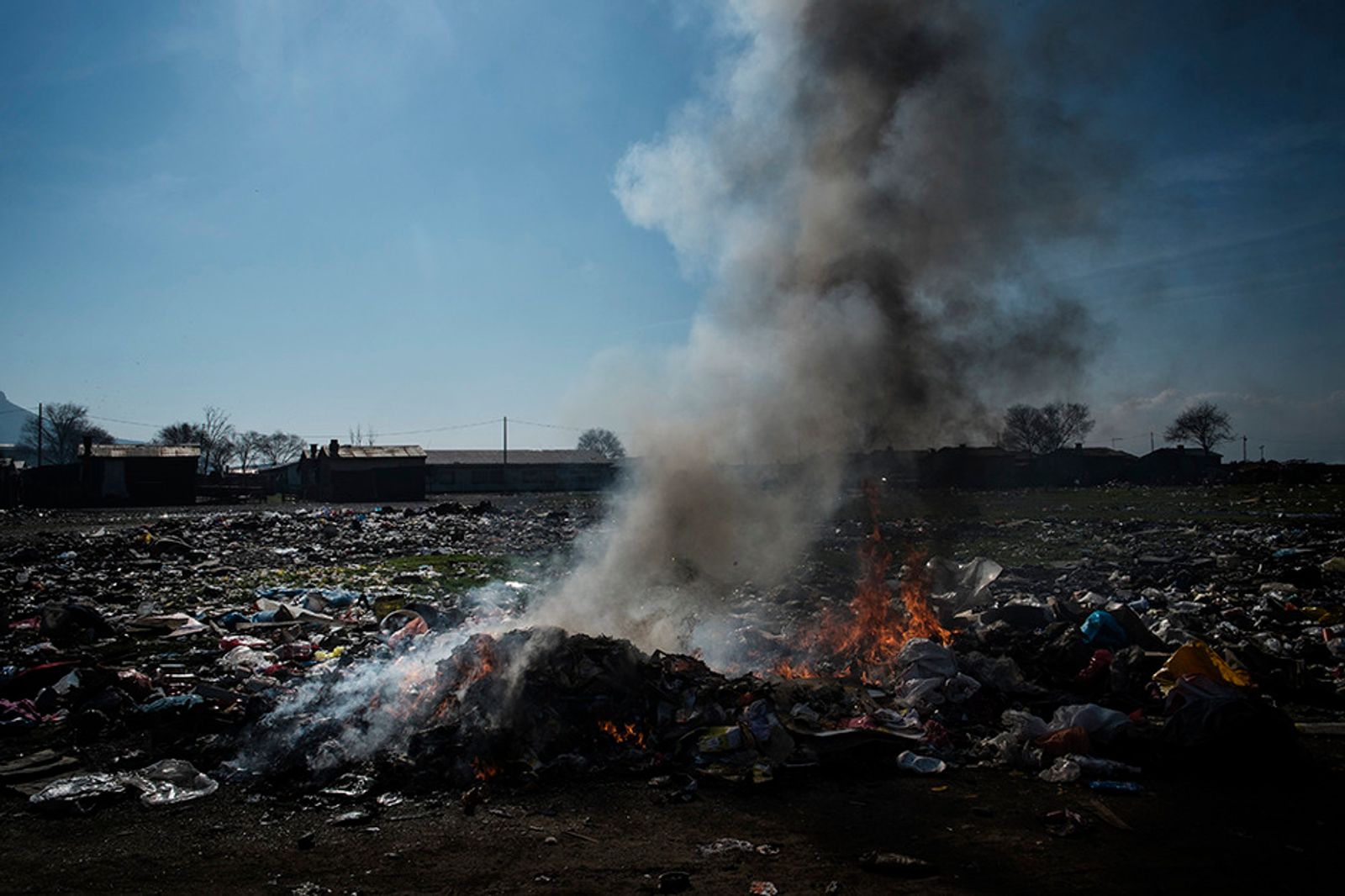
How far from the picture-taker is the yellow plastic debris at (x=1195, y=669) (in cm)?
549

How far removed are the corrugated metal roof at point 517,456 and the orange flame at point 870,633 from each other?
4686 centimetres

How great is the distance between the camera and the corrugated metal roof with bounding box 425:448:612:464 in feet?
183

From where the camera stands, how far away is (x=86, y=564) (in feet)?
41.4

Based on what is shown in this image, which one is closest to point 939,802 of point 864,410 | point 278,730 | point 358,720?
point 358,720

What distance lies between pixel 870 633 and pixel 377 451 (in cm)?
3207

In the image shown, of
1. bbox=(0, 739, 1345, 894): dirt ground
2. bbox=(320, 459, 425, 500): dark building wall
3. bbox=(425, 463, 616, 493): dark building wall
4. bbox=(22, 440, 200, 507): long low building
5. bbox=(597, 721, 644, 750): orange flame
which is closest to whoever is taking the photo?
bbox=(0, 739, 1345, 894): dirt ground

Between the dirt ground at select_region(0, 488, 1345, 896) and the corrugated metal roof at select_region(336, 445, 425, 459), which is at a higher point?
the corrugated metal roof at select_region(336, 445, 425, 459)

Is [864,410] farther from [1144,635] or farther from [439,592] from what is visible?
[439,592]

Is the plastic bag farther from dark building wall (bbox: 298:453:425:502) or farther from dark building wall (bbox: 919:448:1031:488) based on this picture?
dark building wall (bbox: 298:453:425:502)

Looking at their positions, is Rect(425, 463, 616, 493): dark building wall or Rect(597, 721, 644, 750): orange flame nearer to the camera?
Rect(597, 721, 644, 750): orange flame

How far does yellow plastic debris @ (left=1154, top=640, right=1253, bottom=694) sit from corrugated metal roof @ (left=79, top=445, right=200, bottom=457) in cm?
3675

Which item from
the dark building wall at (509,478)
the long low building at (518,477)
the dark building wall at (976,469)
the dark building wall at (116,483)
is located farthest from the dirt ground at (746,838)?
the dark building wall at (509,478)

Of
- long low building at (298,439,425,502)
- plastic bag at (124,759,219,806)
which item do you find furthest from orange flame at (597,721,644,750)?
long low building at (298,439,425,502)

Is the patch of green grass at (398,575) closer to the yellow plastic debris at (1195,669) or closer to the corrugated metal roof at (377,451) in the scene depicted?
the yellow plastic debris at (1195,669)
